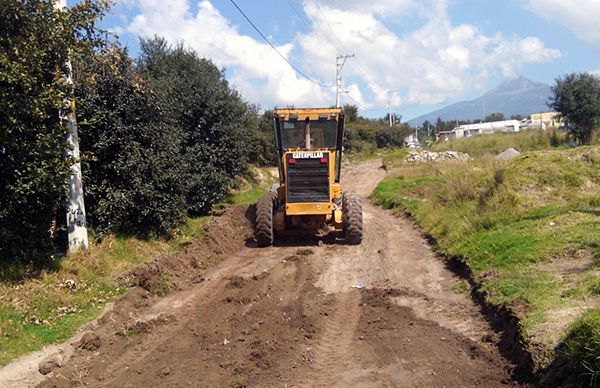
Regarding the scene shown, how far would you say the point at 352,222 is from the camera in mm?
13859

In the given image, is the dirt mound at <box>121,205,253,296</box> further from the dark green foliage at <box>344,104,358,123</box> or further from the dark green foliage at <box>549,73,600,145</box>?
the dark green foliage at <box>344,104,358,123</box>

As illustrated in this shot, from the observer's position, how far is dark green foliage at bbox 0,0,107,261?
8.35m

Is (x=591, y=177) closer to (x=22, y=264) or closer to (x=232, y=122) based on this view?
(x=232, y=122)

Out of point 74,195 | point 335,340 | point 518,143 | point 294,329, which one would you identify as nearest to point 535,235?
point 335,340

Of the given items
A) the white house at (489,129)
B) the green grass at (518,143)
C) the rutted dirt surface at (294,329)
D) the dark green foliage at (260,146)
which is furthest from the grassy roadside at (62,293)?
the white house at (489,129)

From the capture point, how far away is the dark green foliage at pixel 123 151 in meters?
11.3

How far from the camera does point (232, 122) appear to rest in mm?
18891

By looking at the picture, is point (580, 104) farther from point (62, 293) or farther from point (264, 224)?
point (62, 293)

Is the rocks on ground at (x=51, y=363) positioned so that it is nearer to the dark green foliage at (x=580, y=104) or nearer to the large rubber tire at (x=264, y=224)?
the large rubber tire at (x=264, y=224)

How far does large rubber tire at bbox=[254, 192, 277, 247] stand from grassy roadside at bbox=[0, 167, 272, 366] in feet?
9.31

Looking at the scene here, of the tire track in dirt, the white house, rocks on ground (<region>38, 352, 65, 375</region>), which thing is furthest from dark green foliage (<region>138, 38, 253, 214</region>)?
the white house

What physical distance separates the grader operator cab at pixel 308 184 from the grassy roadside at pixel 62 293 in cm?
354

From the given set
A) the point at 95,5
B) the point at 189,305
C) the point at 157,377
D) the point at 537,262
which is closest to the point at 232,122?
the point at 95,5

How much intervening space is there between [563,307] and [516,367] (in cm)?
124
